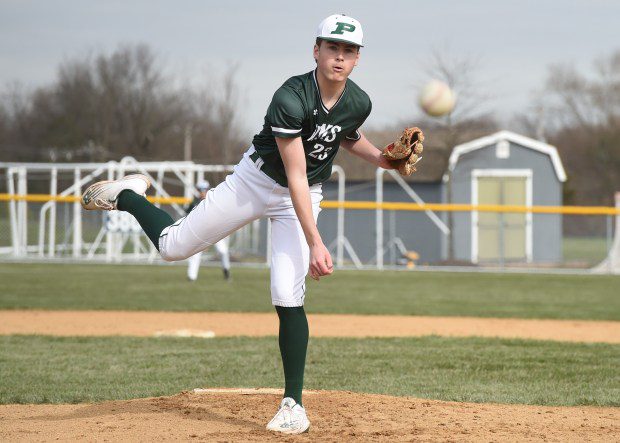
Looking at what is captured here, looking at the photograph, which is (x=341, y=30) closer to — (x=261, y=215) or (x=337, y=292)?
(x=261, y=215)

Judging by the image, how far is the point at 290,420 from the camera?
15.5 feet

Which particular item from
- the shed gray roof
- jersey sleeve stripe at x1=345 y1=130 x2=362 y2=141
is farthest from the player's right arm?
the shed gray roof

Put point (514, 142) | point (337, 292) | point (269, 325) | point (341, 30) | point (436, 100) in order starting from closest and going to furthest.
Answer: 1. point (341, 30)
2. point (269, 325)
3. point (337, 292)
4. point (436, 100)
5. point (514, 142)

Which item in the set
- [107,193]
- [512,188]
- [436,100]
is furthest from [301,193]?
[512,188]

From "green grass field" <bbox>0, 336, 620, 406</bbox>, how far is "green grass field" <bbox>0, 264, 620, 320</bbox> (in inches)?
149

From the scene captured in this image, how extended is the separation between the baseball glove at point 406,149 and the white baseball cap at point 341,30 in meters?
0.73

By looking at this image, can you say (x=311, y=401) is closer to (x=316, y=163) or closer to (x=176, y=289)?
(x=316, y=163)

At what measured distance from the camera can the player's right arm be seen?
454 cm

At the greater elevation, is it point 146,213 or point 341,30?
point 341,30

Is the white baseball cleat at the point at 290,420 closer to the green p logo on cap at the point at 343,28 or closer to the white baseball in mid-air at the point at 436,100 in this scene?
the green p logo on cap at the point at 343,28

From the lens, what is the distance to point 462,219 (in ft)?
86.5

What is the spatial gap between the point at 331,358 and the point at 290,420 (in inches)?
144

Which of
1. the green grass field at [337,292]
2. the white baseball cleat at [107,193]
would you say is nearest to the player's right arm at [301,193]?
the white baseball cleat at [107,193]

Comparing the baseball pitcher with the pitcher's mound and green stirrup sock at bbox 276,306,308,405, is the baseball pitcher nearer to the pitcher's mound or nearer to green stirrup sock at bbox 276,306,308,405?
green stirrup sock at bbox 276,306,308,405
